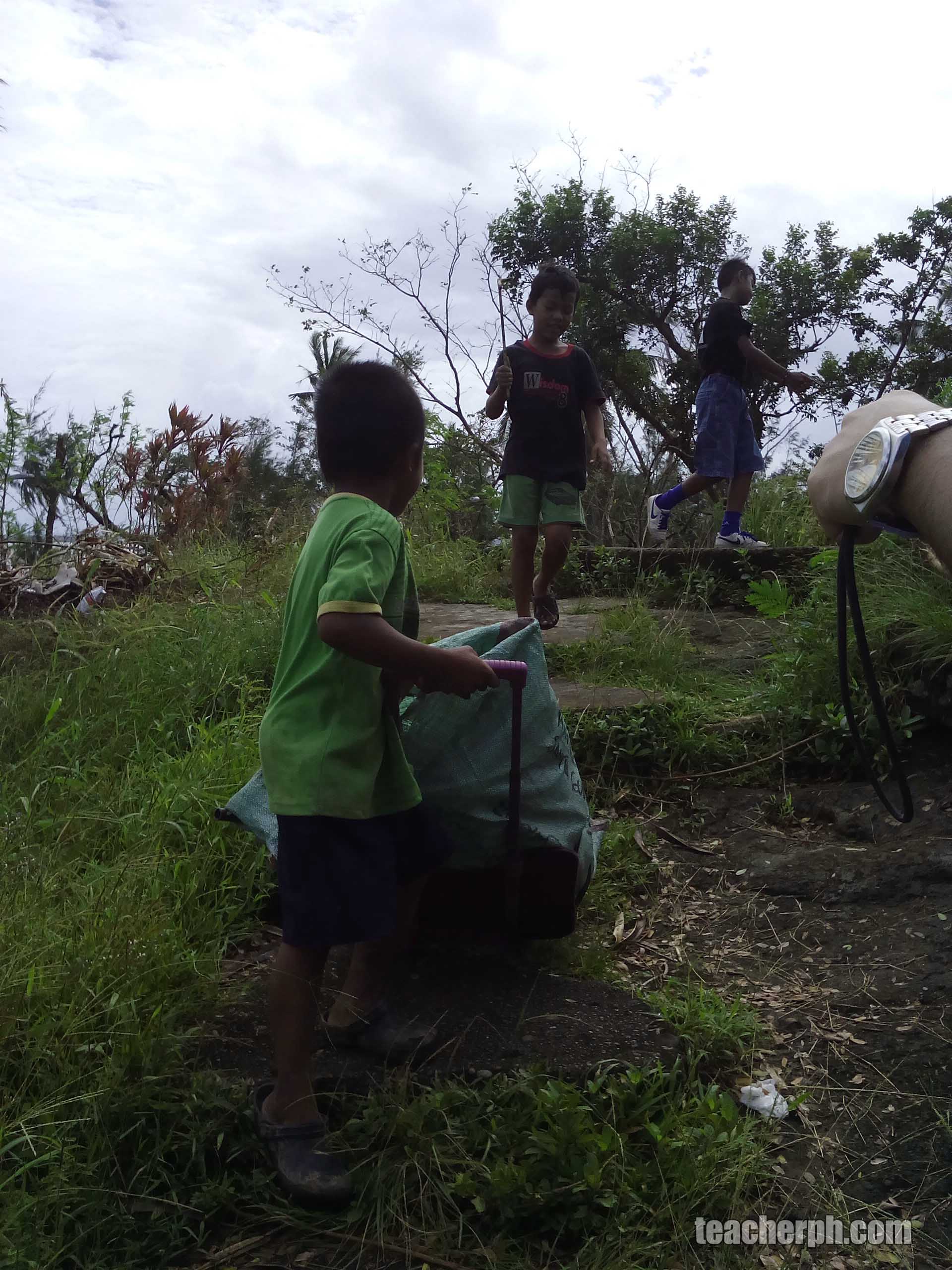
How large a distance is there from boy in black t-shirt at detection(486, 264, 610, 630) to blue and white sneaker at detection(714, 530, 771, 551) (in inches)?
45.5

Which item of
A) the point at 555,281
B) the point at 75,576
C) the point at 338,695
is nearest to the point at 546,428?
the point at 555,281

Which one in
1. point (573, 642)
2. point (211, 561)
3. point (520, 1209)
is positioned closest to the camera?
point (520, 1209)

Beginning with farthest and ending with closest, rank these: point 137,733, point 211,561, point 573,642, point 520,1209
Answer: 1. point 211,561
2. point 573,642
3. point 137,733
4. point 520,1209

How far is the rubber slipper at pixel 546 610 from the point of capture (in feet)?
14.8

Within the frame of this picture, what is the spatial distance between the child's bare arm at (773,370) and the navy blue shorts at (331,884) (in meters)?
4.25

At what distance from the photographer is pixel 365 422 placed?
1836 millimetres

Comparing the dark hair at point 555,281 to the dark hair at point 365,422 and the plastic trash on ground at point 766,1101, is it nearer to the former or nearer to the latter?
the dark hair at point 365,422

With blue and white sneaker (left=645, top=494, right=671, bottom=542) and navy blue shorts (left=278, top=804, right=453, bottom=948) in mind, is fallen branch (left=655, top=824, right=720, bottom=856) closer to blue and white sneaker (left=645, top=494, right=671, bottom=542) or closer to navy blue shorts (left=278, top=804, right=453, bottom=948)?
navy blue shorts (left=278, top=804, right=453, bottom=948)

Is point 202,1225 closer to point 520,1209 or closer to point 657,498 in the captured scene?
point 520,1209

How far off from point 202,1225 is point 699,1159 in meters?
0.79

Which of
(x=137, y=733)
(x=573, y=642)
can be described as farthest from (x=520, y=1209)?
(x=573, y=642)

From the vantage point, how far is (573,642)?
4.22m

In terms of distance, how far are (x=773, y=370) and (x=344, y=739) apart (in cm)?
428

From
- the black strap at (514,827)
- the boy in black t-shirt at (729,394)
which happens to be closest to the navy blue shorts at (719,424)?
the boy in black t-shirt at (729,394)
